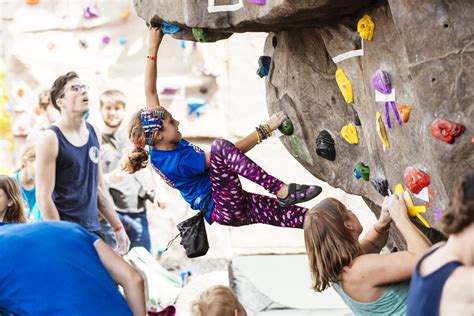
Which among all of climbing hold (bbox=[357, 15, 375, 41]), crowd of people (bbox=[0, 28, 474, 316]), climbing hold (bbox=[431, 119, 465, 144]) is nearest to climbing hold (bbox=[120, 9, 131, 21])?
crowd of people (bbox=[0, 28, 474, 316])

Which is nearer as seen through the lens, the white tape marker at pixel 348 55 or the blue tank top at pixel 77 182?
the white tape marker at pixel 348 55

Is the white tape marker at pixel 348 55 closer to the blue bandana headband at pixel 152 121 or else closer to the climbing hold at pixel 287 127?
the climbing hold at pixel 287 127

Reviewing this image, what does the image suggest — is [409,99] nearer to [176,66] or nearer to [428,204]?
[428,204]

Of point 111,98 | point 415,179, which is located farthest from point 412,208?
point 111,98

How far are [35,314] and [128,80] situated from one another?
7202mm

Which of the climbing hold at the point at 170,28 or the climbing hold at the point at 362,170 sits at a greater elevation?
the climbing hold at the point at 170,28

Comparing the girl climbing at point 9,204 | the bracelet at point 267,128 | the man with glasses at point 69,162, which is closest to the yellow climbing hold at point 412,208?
the bracelet at point 267,128

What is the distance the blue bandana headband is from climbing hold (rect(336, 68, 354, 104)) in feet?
2.99

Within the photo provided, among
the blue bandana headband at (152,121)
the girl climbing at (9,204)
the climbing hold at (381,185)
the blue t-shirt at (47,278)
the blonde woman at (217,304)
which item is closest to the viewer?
the blue t-shirt at (47,278)

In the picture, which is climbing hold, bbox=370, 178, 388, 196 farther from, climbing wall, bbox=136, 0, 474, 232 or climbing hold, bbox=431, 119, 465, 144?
climbing hold, bbox=431, 119, 465, 144

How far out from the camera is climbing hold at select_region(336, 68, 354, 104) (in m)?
4.35

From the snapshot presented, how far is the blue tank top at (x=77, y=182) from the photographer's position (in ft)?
18.4

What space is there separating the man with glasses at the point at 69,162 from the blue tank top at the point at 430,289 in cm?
308

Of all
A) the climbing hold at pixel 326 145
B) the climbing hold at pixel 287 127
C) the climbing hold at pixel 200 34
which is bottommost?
the climbing hold at pixel 326 145
